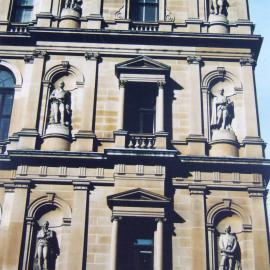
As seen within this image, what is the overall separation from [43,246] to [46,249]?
0.17m

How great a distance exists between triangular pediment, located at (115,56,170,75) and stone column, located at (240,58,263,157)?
137 inches

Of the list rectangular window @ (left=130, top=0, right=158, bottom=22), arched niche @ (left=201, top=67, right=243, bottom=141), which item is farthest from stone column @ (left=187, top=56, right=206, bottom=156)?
rectangular window @ (left=130, top=0, right=158, bottom=22)

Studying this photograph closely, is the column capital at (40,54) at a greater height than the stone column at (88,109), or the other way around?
the column capital at (40,54)

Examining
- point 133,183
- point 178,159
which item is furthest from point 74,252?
point 178,159

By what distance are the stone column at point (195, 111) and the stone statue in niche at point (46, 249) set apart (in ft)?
20.9

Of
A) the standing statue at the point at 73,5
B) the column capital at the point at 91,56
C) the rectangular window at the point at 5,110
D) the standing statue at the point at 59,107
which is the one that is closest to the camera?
the standing statue at the point at 59,107

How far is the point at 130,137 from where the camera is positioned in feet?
75.6

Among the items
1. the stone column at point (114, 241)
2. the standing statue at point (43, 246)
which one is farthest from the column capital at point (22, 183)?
the stone column at point (114, 241)

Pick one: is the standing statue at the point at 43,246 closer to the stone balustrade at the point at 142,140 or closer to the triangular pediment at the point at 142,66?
the stone balustrade at the point at 142,140

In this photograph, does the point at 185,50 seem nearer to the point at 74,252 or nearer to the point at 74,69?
the point at 74,69

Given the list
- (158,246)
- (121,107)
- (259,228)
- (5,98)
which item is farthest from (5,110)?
(259,228)

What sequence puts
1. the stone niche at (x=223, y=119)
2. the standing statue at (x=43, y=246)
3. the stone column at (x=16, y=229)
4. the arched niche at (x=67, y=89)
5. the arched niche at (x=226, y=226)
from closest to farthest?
the stone column at (x=16, y=229) → the standing statue at (x=43, y=246) → the arched niche at (x=226, y=226) → the stone niche at (x=223, y=119) → the arched niche at (x=67, y=89)

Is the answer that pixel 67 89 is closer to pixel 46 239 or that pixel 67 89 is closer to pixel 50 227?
pixel 50 227

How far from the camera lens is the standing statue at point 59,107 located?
23.6 m
